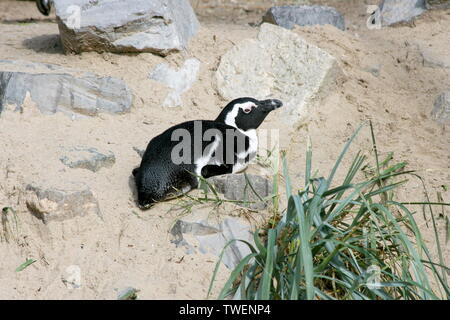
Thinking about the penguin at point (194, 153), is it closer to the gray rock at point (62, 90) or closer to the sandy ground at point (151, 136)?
the sandy ground at point (151, 136)

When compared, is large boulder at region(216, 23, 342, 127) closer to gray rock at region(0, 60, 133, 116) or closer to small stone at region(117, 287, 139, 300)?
gray rock at region(0, 60, 133, 116)

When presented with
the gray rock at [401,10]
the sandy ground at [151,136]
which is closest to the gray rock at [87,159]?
the sandy ground at [151,136]

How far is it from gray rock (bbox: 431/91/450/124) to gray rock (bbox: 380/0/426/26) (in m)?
1.10

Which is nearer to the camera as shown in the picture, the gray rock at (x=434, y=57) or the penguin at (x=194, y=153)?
the penguin at (x=194, y=153)

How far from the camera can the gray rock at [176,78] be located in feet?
15.0

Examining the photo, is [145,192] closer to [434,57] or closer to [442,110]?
[442,110]

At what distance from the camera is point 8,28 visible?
19.0ft

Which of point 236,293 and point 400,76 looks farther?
point 400,76

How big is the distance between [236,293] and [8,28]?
3849mm

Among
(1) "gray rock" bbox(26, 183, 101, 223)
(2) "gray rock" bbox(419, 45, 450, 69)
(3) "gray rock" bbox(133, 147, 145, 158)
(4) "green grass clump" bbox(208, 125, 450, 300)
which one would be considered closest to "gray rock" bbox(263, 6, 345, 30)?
(2) "gray rock" bbox(419, 45, 450, 69)

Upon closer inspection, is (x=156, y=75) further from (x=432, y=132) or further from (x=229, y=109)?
(x=432, y=132)

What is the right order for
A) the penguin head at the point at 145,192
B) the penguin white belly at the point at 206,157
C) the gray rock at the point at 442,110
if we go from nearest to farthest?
the penguin head at the point at 145,192 → the penguin white belly at the point at 206,157 → the gray rock at the point at 442,110

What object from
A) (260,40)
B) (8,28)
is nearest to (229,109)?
(260,40)

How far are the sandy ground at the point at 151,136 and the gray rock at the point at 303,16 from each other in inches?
5.2
